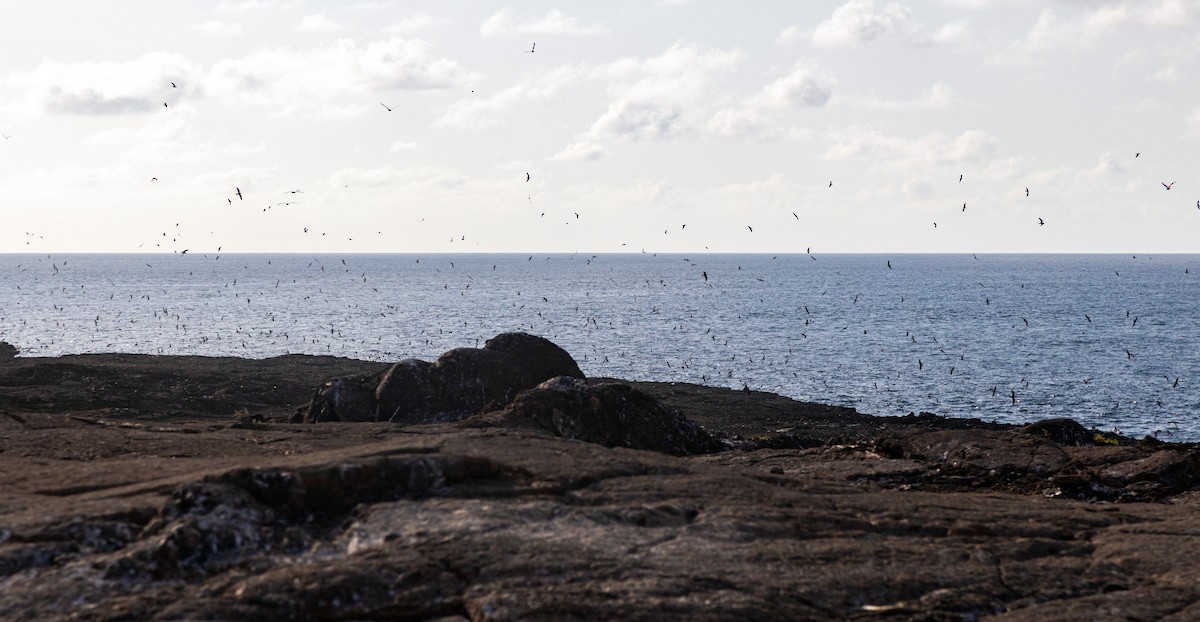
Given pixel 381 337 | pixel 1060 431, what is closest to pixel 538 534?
pixel 1060 431

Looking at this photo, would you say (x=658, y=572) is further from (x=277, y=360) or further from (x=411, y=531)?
(x=277, y=360)

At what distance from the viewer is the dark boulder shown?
16.8 meters

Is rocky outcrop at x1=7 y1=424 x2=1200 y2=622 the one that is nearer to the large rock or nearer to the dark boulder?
the dark boulder

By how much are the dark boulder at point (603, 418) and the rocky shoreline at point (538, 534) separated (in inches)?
111

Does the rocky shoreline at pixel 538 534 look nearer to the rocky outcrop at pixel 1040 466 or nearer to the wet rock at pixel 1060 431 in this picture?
the rocky outcrop at pixel 1040 466

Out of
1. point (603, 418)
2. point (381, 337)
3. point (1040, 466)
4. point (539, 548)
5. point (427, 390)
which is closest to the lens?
point (539, 548)

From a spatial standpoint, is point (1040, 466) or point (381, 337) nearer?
point (1040, 466)

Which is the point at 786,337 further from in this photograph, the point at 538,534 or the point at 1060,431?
the point at 538,534

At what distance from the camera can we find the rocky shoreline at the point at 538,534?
24.6 feet

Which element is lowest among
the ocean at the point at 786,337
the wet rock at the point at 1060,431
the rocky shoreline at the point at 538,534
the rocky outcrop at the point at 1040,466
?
the ocean at the point at 786,337

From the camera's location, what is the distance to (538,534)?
8.66 metres

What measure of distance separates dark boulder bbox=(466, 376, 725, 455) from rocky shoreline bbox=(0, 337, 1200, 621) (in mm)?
2807

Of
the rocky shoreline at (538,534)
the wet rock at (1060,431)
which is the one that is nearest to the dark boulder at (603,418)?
the rocky shoreline at (538,534)

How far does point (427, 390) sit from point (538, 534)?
12368 mm
